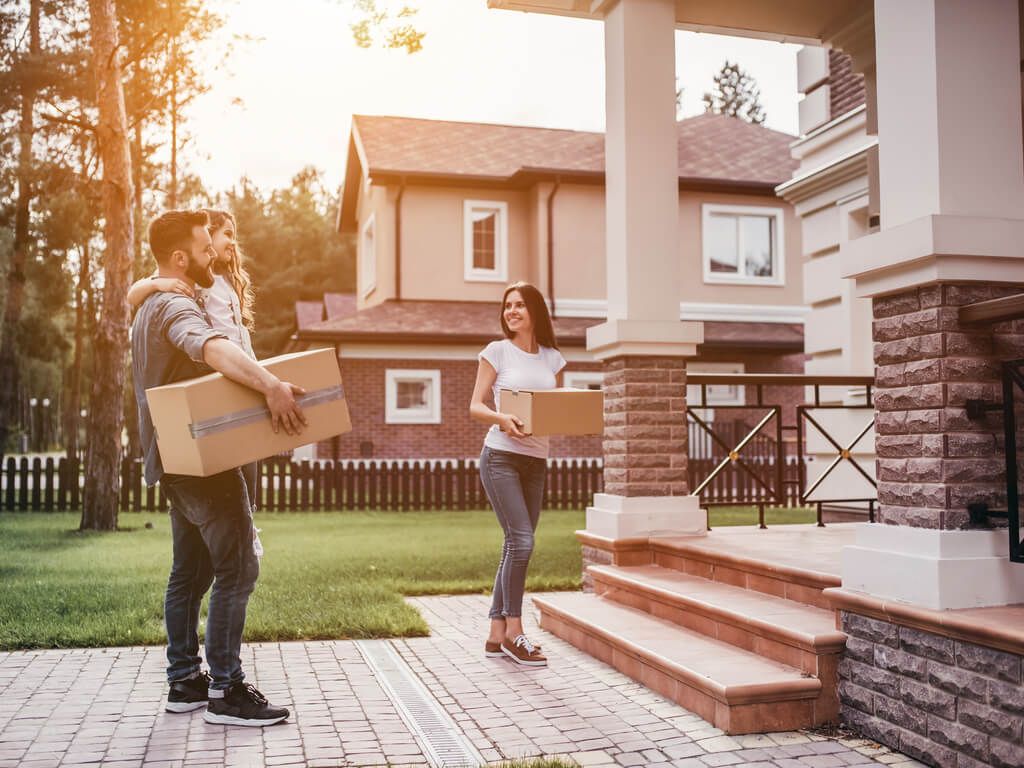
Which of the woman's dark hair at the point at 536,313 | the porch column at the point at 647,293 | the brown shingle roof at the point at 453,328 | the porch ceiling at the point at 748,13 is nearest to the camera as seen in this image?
the woman's dark hair at the point at 536,313

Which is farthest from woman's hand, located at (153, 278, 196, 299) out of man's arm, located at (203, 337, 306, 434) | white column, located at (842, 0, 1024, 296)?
white column, located at (842, 0, 1024, 296)

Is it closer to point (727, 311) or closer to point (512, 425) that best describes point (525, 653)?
point (512, 425)

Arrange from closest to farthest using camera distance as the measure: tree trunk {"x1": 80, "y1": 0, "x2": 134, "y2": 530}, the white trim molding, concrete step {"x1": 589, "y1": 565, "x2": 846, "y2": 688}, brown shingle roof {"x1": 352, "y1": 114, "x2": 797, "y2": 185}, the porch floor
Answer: concrete step {"x1": 589, "y1": 565, "x2": 846, "y2": 688}, the porch floor, tree trunk {"x1": 80, "y1": 0, "x2": 134, "y2": 530}, the white trim molding, brown shingle roof {"x1": 352, "y1": 114, "x2": 797, "y2": 185}

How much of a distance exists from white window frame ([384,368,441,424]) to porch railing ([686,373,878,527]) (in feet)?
18.2

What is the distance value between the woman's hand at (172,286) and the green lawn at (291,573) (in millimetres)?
2846

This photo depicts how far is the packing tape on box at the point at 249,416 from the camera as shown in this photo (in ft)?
13.3

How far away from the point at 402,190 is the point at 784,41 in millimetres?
14772

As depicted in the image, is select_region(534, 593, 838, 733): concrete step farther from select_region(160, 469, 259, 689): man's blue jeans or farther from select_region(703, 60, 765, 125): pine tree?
select_region(703, 60, 765, 125): pine tree

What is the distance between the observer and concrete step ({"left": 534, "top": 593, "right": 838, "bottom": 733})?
4.32 m

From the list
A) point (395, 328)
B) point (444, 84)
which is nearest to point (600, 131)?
point (395, 328)

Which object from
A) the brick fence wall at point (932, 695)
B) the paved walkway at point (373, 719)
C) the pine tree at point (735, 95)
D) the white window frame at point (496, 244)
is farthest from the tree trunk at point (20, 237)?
the pine tree at point (735, 95)

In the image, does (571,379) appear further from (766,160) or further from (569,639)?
(569,639)

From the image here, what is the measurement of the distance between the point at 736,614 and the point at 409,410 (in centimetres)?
1681

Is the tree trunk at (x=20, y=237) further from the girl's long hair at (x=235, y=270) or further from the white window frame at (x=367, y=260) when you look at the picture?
the girl's long hair at (x=235, y=270)
